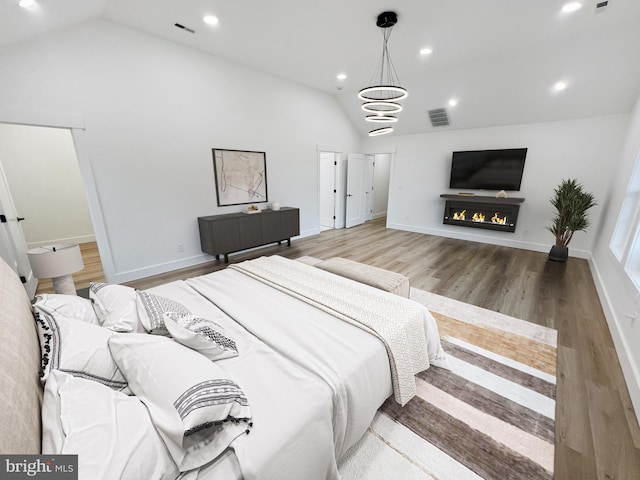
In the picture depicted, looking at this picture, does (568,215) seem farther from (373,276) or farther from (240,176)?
(240,176)

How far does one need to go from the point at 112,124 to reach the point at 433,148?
615 cm

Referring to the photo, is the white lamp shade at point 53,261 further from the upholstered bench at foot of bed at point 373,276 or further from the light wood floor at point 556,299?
the upholstered bench at foot of bed at point 373,276

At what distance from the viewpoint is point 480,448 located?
1.48 metres

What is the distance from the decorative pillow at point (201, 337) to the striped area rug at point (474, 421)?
91 cm

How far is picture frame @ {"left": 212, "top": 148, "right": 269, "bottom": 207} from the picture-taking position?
4355 millimetres

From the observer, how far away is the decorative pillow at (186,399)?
2.76 ft

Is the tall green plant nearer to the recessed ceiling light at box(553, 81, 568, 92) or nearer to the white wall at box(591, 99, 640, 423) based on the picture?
the white wall at box(591, 99, 640, 423)

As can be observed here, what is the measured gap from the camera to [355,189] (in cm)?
710

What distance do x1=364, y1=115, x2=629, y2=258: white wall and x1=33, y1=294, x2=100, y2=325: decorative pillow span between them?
652 cm

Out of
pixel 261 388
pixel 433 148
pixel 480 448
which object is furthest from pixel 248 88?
pixel 480 448

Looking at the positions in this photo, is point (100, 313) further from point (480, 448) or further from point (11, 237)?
point (11, 237)

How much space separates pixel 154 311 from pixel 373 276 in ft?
6.23

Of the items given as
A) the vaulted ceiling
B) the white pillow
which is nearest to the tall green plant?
the vaulted ceiling

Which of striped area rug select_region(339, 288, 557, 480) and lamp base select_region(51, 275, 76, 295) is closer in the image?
striped area rug select_region(339, 288, 557, 480)
